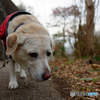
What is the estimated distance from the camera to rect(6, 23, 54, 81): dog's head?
148 centimetres

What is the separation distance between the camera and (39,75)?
144cm

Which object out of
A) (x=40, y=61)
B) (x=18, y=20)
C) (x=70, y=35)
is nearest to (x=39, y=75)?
(x=40, y=61)

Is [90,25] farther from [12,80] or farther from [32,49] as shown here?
[12,80]

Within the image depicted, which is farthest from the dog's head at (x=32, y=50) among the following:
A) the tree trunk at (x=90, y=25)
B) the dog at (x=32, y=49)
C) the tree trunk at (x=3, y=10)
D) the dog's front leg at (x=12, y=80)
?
the tree trunk at (x=90, y=25)

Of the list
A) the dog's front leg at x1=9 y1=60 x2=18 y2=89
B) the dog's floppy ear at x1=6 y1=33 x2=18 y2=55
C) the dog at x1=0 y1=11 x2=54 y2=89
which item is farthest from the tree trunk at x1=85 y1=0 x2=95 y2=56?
the dog's floppy ear at x1=6 y1=33 x2=18 y2=55

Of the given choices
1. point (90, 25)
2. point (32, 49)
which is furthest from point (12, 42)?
point (90, 25)

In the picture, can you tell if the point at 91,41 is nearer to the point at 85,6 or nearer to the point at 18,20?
the point at 85,6

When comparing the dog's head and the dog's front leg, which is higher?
the dog's head

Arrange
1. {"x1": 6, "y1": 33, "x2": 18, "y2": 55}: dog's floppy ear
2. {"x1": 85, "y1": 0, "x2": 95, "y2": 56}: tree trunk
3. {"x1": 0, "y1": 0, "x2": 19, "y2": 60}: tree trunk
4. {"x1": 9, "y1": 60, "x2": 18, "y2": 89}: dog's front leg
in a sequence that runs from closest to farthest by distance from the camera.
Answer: {"x1": 6, "y1": 33, "x2": 18, "y2": 55}: dog's floppy ear < {"x1": 9, "y1": 60, "x2": 18, "y2": 89}: dog's front leg < {"x1": 0, "y1": 0, "x2": 19, "y2": 60}: tree trunk < {"x1": 85, "y1": 0, "x2": 95, "y2": 56}: tree trunk

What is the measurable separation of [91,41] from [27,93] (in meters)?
4.13

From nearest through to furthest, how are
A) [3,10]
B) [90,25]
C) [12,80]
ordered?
1. [12,80]
2. [3,10]
3. [90,25]

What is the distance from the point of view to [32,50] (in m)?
1.49

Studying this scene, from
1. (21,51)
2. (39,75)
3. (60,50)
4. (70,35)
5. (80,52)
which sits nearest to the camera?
(39,75)

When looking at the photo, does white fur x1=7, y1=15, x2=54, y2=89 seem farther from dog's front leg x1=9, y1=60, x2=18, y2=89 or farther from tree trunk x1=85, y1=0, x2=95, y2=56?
tree trunk x1=85, y1=0, x2=95, y2=56
